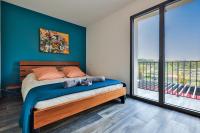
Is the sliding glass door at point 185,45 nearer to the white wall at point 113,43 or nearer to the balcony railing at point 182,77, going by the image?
the balcony railing at point 182,77

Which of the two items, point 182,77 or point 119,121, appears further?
point 182,77

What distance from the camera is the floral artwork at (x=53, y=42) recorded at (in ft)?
10.5

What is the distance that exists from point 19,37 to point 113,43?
2.60m

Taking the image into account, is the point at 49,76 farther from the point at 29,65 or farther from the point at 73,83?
the point at 73,83

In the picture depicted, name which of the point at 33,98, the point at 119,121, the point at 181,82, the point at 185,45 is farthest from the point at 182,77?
the point at 33,98

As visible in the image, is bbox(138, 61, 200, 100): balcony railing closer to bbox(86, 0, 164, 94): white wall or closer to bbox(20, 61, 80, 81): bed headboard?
bbox(86, 0, 164, 94): white wall

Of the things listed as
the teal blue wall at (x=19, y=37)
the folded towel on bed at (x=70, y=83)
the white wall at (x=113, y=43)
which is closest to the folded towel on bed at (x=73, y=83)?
the folded towel on bed at (x=70, y=83)

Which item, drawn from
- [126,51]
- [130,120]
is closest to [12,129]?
[130,120]

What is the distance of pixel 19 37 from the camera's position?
2883mm

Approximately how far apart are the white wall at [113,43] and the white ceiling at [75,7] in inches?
9.3

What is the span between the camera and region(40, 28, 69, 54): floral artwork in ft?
10.5

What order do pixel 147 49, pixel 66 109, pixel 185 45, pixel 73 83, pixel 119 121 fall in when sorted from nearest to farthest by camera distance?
pixel 66 109
pixel 119 121
pixel 73 83
pixel 185 45
pixel 147 49

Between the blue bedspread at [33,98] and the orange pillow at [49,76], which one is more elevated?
the orange pillow at [49,76]

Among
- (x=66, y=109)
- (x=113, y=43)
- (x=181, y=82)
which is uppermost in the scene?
(x=113, y=43)
